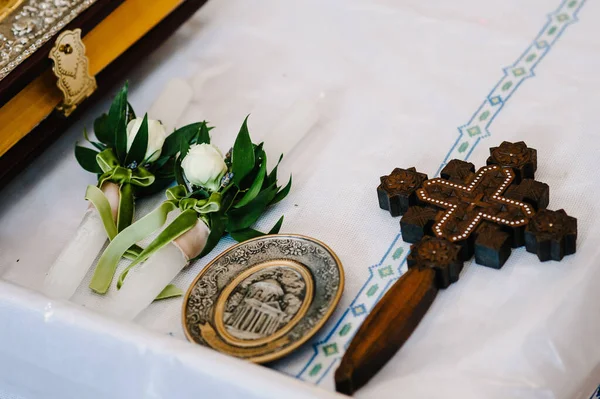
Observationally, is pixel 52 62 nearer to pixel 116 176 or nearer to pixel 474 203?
pixel 116 176

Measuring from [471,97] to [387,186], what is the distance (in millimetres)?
277

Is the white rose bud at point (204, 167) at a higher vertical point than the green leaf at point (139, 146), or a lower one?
higher

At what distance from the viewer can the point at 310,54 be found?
1454mm

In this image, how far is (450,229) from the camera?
993 millimetres

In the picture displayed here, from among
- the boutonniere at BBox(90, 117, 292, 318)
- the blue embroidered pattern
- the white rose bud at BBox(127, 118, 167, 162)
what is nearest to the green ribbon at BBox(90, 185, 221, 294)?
the boutonniere at BBox(90, 117, 292, 318)

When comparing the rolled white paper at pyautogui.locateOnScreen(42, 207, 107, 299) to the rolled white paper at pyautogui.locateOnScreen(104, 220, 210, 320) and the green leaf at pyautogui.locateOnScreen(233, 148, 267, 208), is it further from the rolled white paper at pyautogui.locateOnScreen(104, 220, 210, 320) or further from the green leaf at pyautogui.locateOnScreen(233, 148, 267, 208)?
the green leaf at pyautogui.locateOnScreen(233, 148, 267, 208)

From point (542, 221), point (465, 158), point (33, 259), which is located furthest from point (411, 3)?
point (33, 259)

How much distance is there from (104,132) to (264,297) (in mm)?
429

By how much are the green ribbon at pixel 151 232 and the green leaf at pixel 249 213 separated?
0.11 feet

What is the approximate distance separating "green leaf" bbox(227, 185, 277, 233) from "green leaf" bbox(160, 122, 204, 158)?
6.7 inches

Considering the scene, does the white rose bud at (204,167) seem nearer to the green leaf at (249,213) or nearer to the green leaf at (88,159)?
the green leaf at (249,213)

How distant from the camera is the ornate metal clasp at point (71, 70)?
4.15ft

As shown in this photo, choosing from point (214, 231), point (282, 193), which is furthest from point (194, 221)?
point (282, 193)

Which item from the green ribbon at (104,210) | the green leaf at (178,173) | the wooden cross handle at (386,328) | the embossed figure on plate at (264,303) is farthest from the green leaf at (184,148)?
the wooden cross handle at (386,328)
